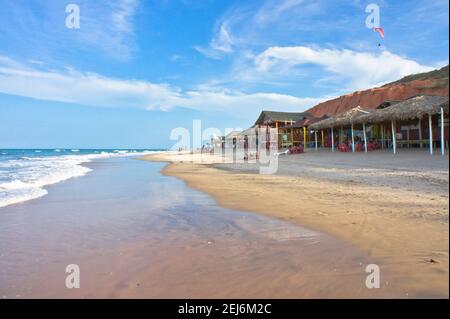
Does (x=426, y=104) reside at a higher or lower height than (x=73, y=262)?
higher

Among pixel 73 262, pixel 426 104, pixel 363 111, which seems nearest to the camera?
pixel 73 262

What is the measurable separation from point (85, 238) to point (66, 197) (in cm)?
467

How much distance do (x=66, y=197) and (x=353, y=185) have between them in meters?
7.64

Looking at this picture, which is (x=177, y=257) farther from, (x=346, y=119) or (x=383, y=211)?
(x=346, y=119)

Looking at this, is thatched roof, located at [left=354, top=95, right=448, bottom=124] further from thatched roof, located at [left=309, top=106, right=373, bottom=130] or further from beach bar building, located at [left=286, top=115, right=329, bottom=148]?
beach bar building, located at [left=286, top=115, right=329, bottom=148]

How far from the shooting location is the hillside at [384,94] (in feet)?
137

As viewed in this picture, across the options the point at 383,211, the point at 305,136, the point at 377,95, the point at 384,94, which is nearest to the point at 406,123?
the point at 305,136

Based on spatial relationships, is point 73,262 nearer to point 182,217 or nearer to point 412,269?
point 182,217

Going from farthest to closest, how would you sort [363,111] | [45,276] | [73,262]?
[363,111] < [73,262] < [45,276]

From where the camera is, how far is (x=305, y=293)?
8.21ft

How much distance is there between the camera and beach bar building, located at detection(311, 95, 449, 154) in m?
14.3
